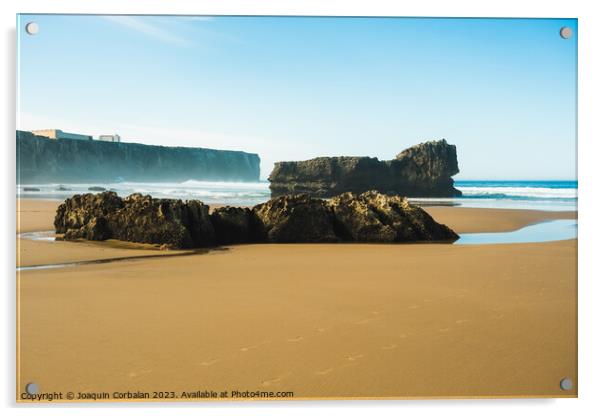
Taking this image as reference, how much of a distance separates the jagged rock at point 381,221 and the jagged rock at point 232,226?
118cm

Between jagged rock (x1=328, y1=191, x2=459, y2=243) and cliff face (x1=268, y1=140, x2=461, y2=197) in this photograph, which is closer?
cliff face (x1=268, y1=140, x2=461, y2=197)

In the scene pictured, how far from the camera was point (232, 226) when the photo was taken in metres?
6.09

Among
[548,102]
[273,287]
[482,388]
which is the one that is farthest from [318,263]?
[548,102]

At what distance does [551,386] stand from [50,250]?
434 centimetres

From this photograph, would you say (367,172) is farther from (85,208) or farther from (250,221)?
(85,208)

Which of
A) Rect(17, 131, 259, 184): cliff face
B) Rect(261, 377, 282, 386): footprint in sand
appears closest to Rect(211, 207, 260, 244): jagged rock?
Rect(17, 131, 259, 184): cliff face

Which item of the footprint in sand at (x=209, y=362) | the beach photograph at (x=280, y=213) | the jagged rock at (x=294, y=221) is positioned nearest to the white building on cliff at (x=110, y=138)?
the beach photograph at (x=280, y=213)

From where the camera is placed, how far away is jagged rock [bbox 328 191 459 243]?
6.27 metres

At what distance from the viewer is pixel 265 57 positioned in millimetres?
4188

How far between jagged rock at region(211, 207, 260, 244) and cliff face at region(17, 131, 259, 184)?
460 mm

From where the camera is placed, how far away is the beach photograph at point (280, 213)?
105 inches

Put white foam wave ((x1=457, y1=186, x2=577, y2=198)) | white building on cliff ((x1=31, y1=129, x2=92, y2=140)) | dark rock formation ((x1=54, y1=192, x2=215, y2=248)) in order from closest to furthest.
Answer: white building on cliff ((x1=31, y1=129, x2=92, y2=140)), dark rock formation ((x1=54, y1=192, x2=215, y2=248)), white foam wave ((x1=457, y1=186, x2=577, y2=198))

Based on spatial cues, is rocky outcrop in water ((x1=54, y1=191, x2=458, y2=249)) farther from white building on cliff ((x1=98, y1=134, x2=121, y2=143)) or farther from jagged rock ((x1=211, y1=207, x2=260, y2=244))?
white building on cliff ((x1=98, y1=134, x2=121, y2=143))
